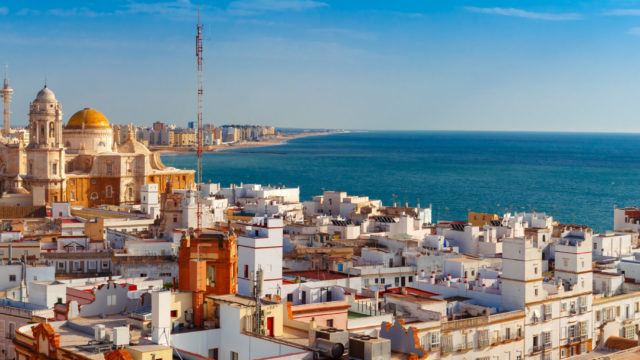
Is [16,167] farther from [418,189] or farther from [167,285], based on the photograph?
[418,189]

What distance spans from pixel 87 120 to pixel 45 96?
12.8 m

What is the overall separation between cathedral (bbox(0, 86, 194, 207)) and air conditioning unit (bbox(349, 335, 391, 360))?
4700 cm

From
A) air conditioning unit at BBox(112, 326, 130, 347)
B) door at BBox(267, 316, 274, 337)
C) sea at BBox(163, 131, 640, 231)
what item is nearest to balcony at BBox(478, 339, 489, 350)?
door at BBox(267, 316, 274, 337)

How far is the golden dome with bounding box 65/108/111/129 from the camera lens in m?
81.6

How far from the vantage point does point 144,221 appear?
54031mm

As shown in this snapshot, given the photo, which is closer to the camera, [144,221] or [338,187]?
[144,221]

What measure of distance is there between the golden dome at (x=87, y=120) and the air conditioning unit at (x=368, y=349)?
65.3m

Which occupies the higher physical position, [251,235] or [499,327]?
[251,235]

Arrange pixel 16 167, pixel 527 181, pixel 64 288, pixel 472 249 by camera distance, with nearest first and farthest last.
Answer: pixel 64 288 → pixel 472 249 → pixel 16 167 → pixel 527 181

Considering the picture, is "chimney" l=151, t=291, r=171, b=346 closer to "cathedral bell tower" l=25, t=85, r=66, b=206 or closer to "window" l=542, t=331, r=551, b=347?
"window" l=542, t=331, r=551, b=347

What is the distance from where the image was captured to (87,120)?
8188cm

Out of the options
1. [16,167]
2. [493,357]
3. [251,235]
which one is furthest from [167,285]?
[16,167]

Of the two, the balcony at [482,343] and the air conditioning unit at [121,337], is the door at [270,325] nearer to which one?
the air conditioning unit at [121,337]

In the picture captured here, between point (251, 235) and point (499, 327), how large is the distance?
29.3 feet
